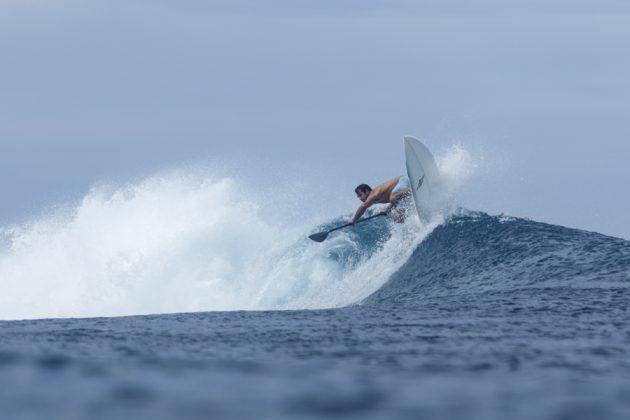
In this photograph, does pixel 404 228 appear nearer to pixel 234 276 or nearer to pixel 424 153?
pixel 424 153

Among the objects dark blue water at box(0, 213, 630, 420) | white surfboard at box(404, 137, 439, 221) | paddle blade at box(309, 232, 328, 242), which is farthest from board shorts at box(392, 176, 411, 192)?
dark blue water at box(0, 213, 630, 420)

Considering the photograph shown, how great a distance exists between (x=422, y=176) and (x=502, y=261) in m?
3.38

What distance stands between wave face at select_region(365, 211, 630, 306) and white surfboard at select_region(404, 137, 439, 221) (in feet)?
1.67

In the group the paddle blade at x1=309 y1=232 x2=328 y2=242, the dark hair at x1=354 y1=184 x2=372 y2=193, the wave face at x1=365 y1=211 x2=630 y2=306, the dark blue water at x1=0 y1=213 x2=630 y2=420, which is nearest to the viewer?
the dark blue water at x1=0 y1=213 x2=630 y2=420

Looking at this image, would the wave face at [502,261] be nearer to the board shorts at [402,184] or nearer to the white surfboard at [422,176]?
the white surfboard at [422,176]

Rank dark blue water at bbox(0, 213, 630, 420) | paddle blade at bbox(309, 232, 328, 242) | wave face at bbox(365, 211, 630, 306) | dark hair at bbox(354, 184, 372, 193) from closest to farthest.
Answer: dark blue water at bbox(0, 213, 630, 420)
wave face at bbox(365, 211, 630, 306)
dark hair at bbox(354, 184, 372, 193)
paddle blade at bbox(309, 232, 328, 242)

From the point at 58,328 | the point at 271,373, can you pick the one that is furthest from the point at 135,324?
the point at 271,373

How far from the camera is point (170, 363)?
18.7 feet

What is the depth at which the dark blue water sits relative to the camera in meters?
4.42

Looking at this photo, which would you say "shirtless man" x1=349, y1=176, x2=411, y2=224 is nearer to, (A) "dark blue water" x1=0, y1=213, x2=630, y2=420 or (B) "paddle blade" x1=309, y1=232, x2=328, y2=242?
(B) "paddle blade" x1=309, y1=232, x2=328, y2=242

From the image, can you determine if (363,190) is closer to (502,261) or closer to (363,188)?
(363,188)

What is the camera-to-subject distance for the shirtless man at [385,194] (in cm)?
1667

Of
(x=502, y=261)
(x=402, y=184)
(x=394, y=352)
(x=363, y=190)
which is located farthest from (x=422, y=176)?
(x=394, y=352)

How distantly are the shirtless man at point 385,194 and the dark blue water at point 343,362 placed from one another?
620 centimetres
